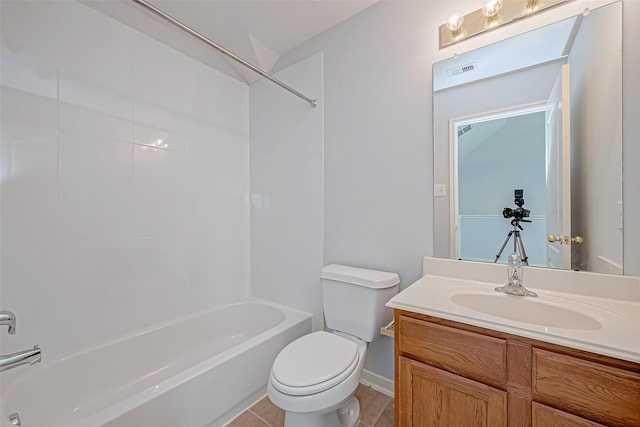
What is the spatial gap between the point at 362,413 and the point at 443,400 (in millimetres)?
723

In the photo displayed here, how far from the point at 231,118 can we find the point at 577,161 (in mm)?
2220

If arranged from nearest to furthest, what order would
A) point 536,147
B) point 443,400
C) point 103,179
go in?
1. point 443,400
2. point 536,147
3. point 103,179

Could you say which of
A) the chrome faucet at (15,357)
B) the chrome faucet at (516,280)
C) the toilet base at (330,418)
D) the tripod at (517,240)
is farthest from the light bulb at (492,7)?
the chrome faucet at (15,357)

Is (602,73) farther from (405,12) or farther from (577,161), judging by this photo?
(405,12)

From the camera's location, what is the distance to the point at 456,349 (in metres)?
0.92

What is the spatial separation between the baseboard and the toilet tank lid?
67cm

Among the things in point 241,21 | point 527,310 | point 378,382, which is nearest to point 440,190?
point 527,310

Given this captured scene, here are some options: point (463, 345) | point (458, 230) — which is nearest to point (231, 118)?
point (458, 230)

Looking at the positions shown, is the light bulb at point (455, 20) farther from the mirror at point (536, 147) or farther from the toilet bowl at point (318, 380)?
the toilet bowl at point (318, 380)

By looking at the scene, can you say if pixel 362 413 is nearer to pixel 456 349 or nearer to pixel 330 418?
pixel 330 418

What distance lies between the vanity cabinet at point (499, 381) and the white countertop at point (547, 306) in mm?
36

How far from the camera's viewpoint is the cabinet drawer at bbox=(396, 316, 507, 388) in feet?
2.79

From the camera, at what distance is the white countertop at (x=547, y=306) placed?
73 centimetres

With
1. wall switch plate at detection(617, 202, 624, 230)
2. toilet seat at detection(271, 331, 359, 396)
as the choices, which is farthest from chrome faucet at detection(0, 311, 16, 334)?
wall switch plate at detection(617, 202, 624, 230)
